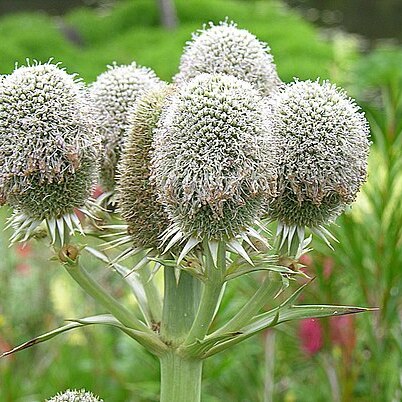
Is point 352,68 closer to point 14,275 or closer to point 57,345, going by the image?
point 14,275

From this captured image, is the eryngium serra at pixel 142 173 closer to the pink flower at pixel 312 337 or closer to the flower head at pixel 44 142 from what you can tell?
the flower head at pixel 44 142

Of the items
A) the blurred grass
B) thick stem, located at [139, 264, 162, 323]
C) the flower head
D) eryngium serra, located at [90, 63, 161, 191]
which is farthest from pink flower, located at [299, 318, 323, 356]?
the blurred grass

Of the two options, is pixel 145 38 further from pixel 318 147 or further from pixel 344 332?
pixel 318 147

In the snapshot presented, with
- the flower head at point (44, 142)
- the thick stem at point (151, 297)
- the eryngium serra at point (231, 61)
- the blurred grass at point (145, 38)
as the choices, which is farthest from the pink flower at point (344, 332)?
the blurred grass at point (145, 38)

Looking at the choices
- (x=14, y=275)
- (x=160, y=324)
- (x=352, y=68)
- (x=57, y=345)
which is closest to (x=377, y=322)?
(x=160, y=324)

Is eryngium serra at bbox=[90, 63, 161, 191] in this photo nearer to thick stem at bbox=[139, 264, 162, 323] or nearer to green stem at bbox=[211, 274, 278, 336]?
thick stem at bbox=[139, 264, 162, 323]
